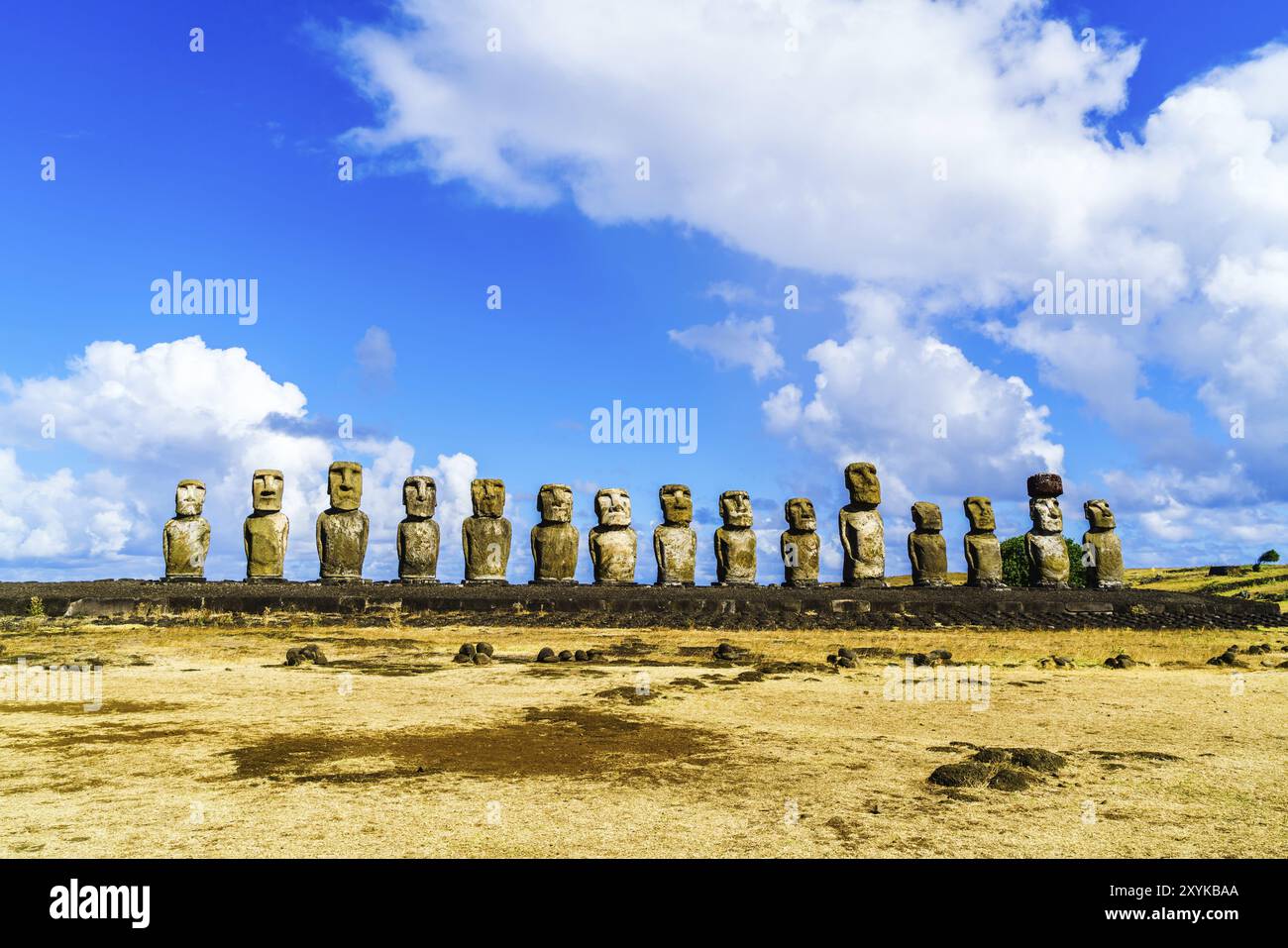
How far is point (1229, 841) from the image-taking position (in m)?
4.32

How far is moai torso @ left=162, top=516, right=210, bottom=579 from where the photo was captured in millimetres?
21062

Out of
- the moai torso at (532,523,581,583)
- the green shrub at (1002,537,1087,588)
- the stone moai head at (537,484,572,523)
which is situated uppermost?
the stone moai head at (537,484,572,523)

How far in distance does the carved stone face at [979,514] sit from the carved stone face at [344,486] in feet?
47.9

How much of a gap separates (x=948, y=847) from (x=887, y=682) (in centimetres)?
609

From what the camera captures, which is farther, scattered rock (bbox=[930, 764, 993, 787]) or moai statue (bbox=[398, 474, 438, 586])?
moai statue (bbox=[398, 474, 438, 586])

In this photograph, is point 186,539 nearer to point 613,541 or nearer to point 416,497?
point 416,497

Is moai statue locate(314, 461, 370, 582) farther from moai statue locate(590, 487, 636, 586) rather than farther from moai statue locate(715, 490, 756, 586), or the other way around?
moai statue locate(715, 490, 756, 586)

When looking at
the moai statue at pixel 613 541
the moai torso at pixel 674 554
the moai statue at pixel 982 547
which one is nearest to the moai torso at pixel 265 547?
the moai statue at pixel 613 541

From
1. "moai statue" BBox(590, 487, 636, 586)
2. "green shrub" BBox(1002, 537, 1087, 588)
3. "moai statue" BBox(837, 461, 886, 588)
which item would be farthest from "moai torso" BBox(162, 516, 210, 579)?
"green shrub" BBox(1002, 537, 1087, 588)

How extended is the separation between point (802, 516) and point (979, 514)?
4529 millimetres

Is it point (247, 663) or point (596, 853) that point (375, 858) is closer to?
point (596, 853)

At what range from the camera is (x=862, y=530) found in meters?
21.4

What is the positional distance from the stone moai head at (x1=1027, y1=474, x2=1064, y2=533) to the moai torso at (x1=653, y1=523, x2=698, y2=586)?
28.3 feet
